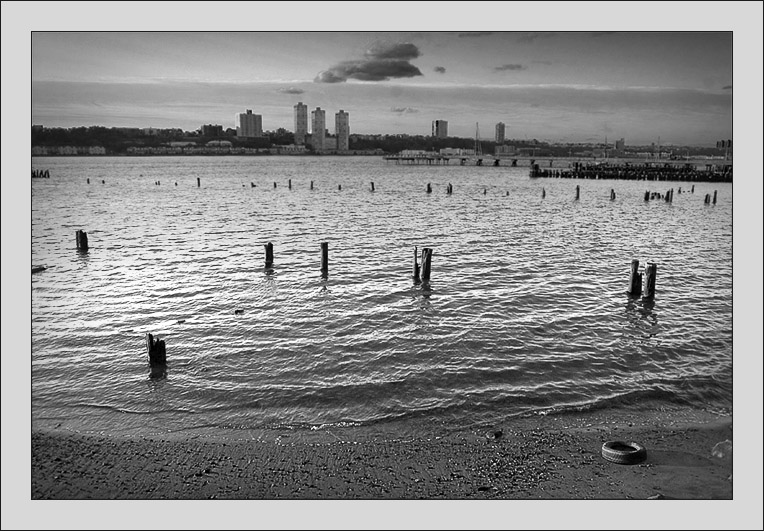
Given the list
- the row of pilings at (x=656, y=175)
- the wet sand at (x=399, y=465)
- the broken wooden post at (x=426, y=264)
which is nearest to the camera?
the wet sand at (x=399, y=465)

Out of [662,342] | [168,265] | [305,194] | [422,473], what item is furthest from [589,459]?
[305,194]

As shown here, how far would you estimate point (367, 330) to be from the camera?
15.9 m

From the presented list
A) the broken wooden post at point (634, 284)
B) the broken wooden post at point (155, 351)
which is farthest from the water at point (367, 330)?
the broken wooden post at point (634, 284)

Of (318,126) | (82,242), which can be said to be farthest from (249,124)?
(82,242)

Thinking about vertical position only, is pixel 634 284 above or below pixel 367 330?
above

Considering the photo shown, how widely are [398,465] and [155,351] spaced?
272 inches

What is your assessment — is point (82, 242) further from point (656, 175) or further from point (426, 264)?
point (656, 175)

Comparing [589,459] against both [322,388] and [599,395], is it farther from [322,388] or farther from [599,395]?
[322,388]

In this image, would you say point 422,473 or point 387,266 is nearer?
point 422,473

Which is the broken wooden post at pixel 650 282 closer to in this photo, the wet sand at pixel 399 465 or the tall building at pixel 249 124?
the wet sand at pixel 399 465

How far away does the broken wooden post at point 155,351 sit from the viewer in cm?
1314

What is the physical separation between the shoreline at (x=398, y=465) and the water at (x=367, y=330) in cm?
69

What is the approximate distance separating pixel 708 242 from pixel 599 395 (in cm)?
2437

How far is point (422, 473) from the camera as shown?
8.76 meters
